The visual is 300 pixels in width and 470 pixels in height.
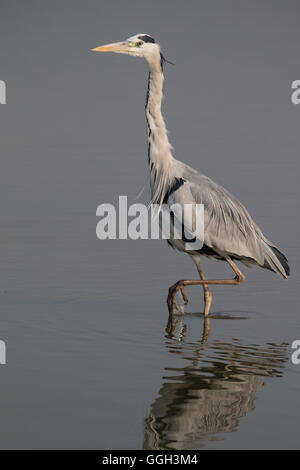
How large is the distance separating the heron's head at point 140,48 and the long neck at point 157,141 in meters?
0.09

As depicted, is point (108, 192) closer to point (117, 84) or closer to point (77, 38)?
point (117, 84)

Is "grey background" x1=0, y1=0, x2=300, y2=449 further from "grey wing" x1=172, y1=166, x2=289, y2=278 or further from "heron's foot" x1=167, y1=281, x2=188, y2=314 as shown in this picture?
"grey wing" x1=172, y1=166, x2=289, y2=278

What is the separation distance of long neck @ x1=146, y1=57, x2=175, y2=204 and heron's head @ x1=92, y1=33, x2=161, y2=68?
0.29 ft

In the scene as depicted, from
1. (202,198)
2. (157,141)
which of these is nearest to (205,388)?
(202,198)

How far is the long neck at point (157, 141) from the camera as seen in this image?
39.8 feet

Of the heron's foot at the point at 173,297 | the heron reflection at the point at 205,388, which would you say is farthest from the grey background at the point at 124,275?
the heron's foot at the point at 173,297

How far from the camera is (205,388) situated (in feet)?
31.9

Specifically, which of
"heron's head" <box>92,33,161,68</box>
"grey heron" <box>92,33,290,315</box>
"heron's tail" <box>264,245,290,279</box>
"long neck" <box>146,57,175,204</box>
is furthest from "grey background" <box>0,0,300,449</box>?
"heron's head" <box>92,33,161,68</box>

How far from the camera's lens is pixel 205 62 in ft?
120

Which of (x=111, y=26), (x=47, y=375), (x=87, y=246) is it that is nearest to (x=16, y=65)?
(x=111, y=26)

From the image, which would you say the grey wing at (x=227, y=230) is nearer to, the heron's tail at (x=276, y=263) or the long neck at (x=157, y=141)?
the heron's tail at (x=276, y=263)

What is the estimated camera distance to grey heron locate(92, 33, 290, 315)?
12.1 meters

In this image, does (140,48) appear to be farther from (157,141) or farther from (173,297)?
(173,297)

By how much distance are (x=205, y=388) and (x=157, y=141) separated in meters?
3.43
